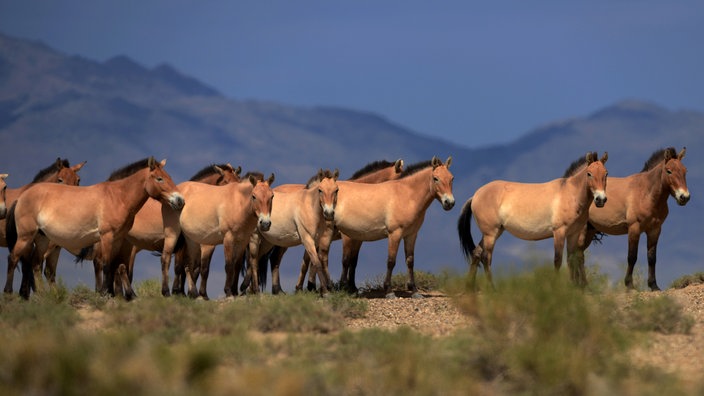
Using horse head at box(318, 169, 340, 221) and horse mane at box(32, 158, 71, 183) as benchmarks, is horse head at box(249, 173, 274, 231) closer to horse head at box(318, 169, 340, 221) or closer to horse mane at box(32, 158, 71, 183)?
horse head at box(318, 169, 340, 221)

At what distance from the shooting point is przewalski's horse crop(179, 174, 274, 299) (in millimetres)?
18734

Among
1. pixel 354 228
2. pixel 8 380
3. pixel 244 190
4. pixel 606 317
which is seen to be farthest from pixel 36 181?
pixel 606 317

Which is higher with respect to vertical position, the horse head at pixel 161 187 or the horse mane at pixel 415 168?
the horse mane at pixel 415 168

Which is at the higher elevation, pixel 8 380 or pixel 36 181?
pixel 36 181

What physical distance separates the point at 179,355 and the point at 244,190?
29.1 feet

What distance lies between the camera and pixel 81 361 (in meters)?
9.88

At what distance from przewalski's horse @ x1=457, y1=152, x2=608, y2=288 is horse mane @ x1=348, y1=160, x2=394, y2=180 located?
271cm

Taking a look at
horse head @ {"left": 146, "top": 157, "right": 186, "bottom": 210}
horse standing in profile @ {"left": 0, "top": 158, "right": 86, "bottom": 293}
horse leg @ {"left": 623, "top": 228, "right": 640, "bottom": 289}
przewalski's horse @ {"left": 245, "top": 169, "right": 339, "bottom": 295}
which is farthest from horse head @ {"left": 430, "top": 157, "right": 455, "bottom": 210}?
horse standing in profile @ {"left": 0, "top": 158, "right": 86, "bottom": 293}

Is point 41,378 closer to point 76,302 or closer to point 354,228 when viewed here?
point 76,302

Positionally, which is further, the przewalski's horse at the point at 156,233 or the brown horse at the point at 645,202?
the brown horse at the point at 645,202

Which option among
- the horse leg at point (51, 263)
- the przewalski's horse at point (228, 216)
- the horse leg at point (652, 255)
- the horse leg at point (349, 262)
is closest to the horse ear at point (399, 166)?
the horse leg at point (349, 262)

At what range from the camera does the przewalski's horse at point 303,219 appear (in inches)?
757

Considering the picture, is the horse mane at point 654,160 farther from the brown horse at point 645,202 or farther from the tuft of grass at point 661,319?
the tuft of grass at point 661,319

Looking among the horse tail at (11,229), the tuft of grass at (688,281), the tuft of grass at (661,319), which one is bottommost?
the tuft of grass at (661,319)
